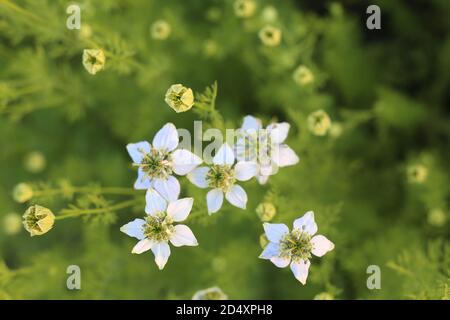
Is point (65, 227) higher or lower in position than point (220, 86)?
lower

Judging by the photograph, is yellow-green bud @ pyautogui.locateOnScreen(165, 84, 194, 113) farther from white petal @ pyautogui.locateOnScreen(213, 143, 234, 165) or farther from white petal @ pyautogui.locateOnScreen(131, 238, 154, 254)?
white petal @ pyautogui.locateOnScreen(131, 238, 154, 254)

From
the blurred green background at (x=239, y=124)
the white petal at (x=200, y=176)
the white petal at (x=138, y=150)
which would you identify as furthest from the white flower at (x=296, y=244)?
the blurred green background at (x=239, y=124)

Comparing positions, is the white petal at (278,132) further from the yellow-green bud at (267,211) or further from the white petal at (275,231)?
the white petal at (275,231)

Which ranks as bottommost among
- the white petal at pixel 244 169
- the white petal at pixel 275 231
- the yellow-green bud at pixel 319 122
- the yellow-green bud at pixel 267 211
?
the white petal at pixel 275 231

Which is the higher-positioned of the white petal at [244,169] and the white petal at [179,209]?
the white petal at [244,169]
